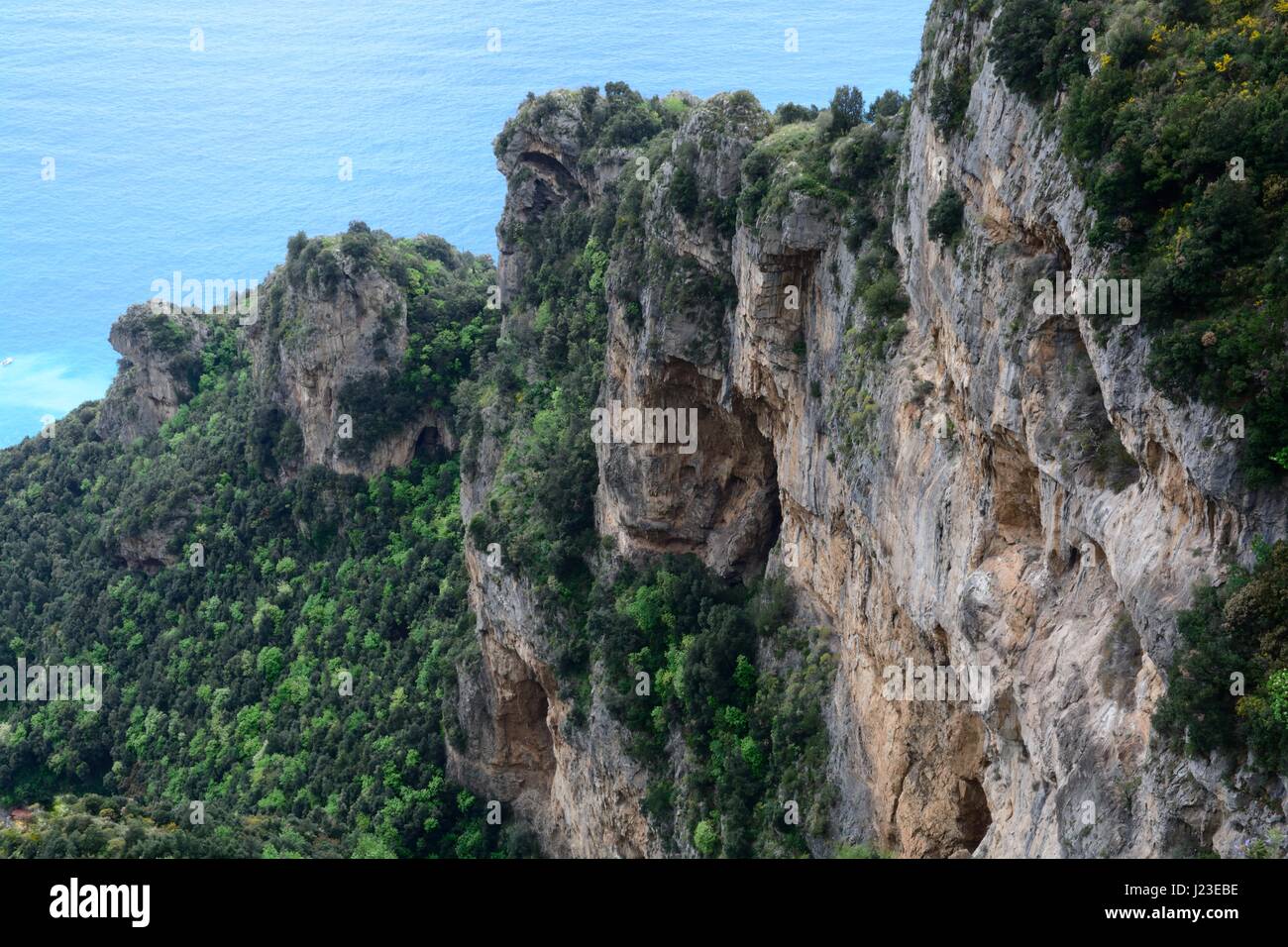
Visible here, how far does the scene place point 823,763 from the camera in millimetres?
37656

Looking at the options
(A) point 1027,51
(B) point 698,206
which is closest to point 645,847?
(B) point 698,206

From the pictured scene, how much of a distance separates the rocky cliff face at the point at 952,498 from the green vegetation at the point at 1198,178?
718 millimetres

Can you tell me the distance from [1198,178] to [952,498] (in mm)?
9617

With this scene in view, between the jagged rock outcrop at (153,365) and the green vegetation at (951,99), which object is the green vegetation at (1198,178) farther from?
the jagged rock outcrop at (153,365)

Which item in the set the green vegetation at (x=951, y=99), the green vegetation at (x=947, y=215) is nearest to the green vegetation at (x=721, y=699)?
the green vegetation at (x=947, y=215)

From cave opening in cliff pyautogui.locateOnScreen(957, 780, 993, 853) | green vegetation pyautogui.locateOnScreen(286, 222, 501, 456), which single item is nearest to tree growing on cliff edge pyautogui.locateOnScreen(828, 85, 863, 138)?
cave opening in cliff pyautogui.locateOnScreen(957, 780, 993, 853)

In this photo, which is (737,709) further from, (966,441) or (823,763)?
(966,441)

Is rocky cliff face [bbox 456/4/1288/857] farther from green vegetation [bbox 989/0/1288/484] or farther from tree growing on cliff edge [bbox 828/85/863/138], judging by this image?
tree growing on cliff edge [bbox 828/85/863/138]

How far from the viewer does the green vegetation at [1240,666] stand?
17391mm

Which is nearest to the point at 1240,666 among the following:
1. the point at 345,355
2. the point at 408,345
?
the point at 408,345

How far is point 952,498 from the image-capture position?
28.4 m

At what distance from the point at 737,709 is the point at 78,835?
2153cm

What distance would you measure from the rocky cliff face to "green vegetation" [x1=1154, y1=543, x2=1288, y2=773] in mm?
527

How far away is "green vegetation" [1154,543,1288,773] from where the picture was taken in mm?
17391
